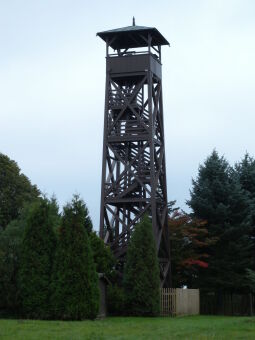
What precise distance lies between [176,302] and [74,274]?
914cm

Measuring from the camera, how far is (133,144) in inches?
1535

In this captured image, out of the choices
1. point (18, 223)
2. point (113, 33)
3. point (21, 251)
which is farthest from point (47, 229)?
point (113, 33)

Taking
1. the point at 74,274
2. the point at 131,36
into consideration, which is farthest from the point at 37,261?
the point at 131,36

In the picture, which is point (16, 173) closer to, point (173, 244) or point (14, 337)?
point (173, 244)

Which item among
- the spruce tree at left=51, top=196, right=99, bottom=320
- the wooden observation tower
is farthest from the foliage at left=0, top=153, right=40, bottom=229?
the spruce tree at left=51, top=196, right=99, bottom=320

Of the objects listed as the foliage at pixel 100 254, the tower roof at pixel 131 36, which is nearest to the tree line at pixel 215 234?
the foliage at pixel 100 254

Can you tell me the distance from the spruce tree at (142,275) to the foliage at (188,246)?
23.8 ft

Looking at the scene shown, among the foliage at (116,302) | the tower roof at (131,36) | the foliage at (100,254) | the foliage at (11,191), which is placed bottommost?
the foliage at (116,302)

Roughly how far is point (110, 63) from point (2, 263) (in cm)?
1446

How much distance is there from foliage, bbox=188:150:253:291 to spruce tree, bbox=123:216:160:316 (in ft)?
30.2

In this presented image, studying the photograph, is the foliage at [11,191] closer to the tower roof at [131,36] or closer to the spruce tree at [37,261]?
the tower roof at [131,36]

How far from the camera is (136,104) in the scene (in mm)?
38094

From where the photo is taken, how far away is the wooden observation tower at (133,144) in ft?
121

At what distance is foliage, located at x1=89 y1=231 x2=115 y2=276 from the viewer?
33.7 m
